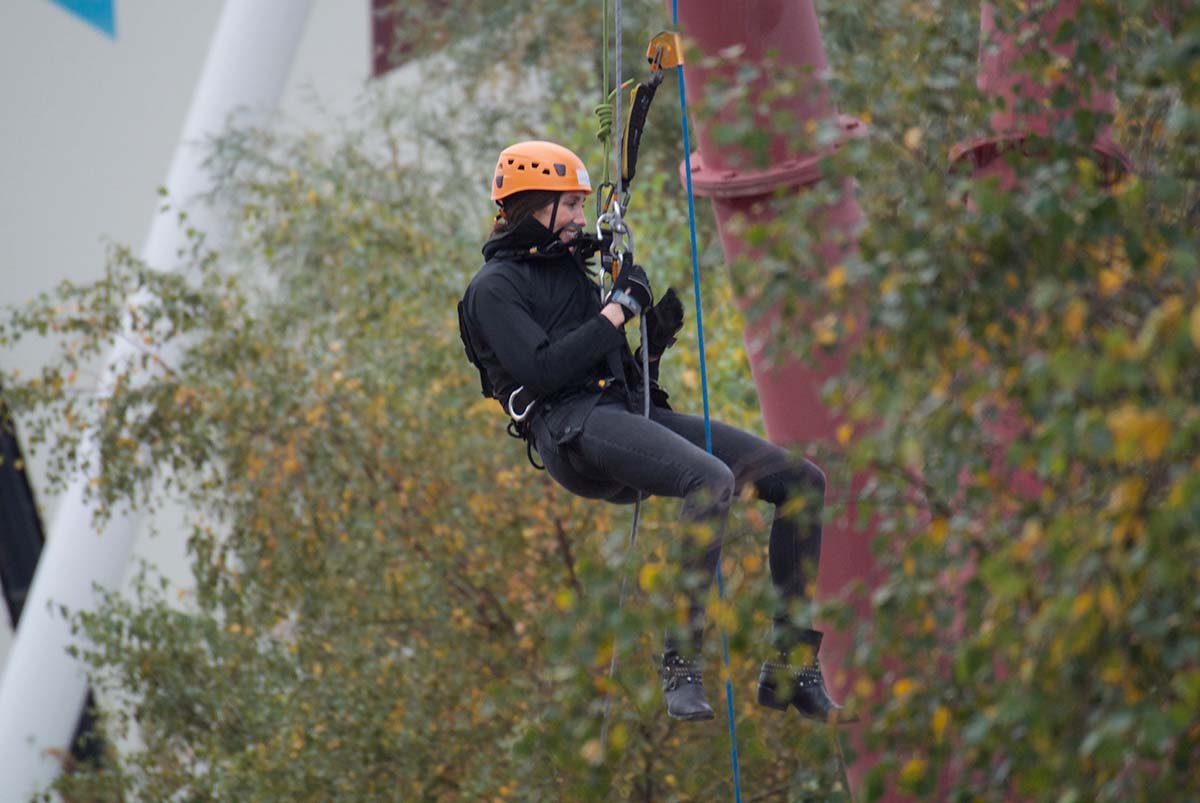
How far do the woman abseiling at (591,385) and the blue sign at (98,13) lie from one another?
43.5 feet

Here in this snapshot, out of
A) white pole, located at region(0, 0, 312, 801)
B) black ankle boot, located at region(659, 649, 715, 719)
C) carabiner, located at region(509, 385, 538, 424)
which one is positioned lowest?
black ankle boot, located at region(659, 649, 715, 719)

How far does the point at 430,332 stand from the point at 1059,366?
25.1 feet

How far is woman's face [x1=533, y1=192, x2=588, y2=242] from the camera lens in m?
5.37

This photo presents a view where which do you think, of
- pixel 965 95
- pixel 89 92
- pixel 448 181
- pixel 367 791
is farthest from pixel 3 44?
pixel 965 95

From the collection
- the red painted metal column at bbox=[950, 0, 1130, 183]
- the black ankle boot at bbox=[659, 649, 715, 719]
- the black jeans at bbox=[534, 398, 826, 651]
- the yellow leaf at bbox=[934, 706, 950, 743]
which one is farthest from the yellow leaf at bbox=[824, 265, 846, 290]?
the black ankle boot at bbox=[659, 649, 715, 719]

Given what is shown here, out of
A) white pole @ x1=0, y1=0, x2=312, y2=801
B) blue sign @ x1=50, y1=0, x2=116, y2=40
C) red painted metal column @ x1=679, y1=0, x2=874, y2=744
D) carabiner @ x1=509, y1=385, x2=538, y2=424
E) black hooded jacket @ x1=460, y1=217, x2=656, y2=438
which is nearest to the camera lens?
black hooded jacket @ x1=460, y1=217, x2=656, y2=438

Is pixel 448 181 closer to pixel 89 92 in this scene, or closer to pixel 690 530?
pixel 89 92

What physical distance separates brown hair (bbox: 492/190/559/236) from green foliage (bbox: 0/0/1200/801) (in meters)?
0.46

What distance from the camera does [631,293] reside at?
518 cm

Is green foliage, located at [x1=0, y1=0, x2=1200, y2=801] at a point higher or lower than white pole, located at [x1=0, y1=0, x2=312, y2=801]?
lower

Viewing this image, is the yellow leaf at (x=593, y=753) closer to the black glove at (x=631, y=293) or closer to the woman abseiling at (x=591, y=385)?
the woman abseiling at (x=591, y=385)

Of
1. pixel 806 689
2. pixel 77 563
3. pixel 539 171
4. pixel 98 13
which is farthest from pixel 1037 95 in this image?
pixel 98 13

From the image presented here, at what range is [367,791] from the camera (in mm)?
9023

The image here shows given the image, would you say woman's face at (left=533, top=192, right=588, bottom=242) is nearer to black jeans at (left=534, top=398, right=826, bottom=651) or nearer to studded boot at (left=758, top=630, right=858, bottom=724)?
black jeans at (left=534, top=398, right=826, bottom=651)
